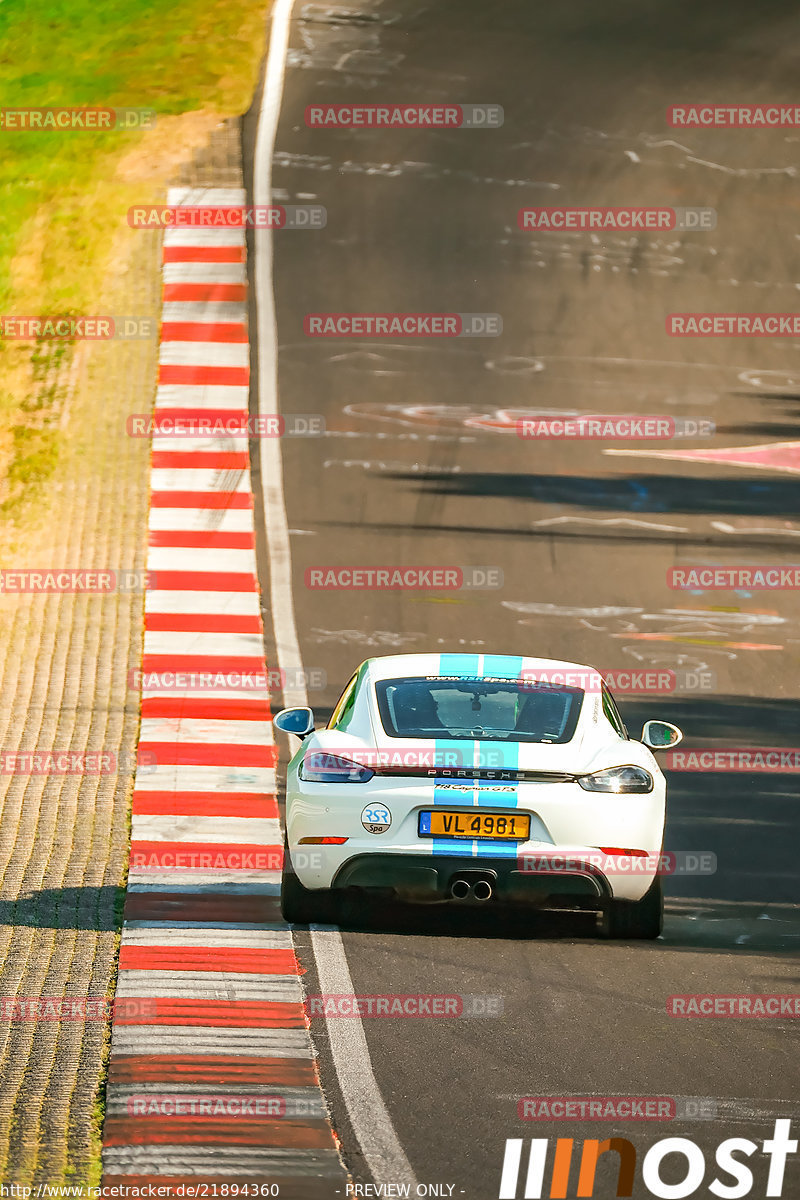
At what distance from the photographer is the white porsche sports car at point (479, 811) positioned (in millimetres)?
8430

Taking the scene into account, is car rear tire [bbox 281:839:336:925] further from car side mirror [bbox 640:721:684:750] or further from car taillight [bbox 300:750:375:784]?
car side mirror [bbox 640:721:684:750]

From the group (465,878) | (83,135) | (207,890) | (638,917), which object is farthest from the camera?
(83,135)

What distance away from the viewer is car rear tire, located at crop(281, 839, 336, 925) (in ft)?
29.3

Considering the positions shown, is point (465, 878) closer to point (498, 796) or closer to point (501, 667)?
point (498, 796)

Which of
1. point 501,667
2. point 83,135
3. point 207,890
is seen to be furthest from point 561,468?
point 83,135

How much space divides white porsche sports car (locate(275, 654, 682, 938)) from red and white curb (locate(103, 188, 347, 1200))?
733 mm

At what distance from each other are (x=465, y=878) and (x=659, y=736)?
1.68m

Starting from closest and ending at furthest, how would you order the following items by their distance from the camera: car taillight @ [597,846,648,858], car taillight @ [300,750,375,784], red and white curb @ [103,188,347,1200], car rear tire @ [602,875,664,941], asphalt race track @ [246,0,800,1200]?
red and white curb @ [103,188,347,1200] → asphalt race track @ [246,0,800,1200] → car taillight @ [597,846,648,858] → car taillight @ [300,750,375,784] → car rear tire @ [602,875,664,941]

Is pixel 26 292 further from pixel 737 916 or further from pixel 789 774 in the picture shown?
pixel 737 916

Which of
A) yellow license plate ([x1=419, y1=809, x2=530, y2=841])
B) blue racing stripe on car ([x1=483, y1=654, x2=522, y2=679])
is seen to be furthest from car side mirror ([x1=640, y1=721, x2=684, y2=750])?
yellow license plate ([x1=419, y1=809, x2=530, y2=841])

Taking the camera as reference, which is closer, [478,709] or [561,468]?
[478,709]

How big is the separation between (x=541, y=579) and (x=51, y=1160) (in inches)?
461

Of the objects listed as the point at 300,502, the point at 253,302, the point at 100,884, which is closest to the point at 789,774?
the point at 100,884

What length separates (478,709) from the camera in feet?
30.1
